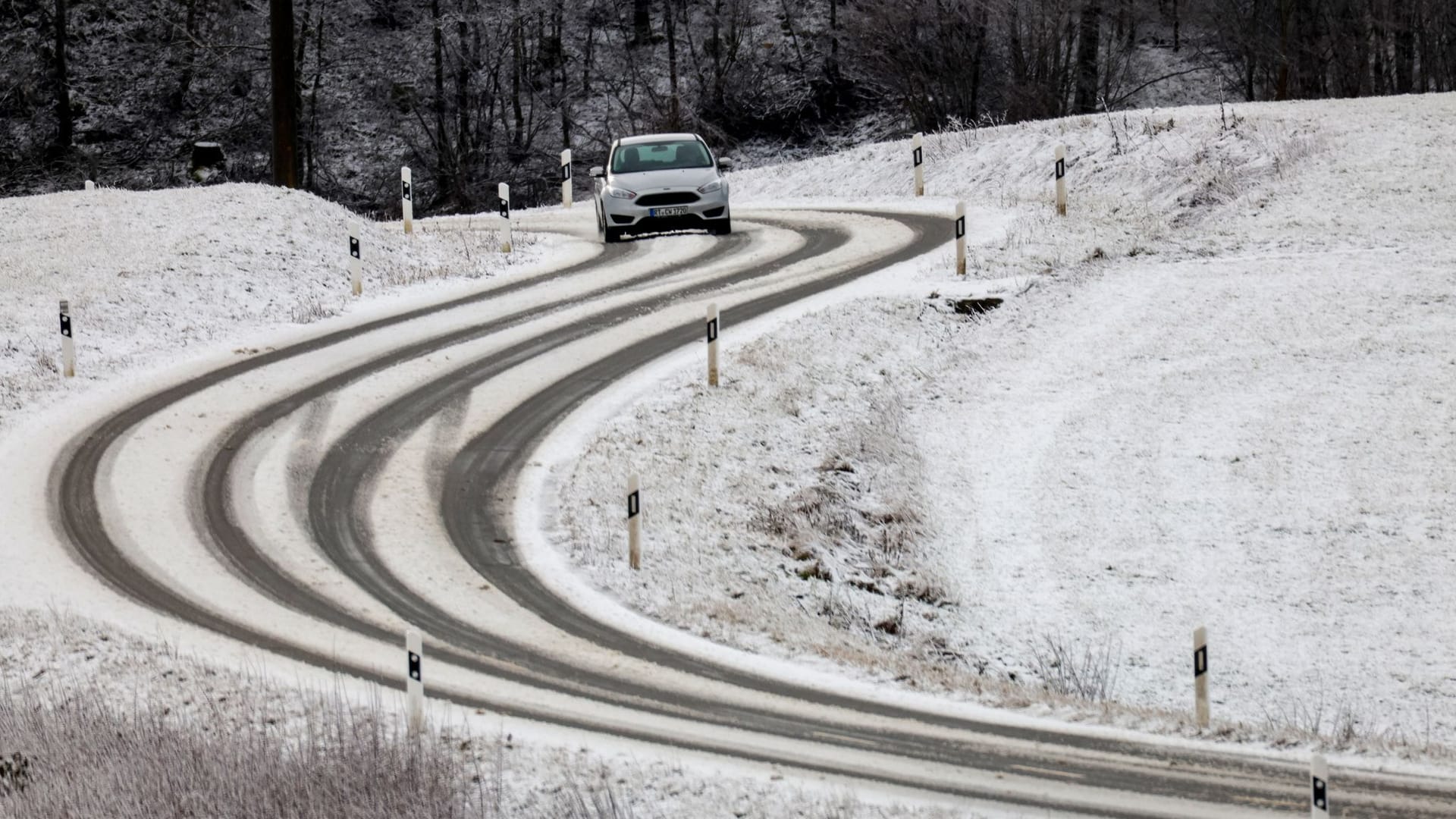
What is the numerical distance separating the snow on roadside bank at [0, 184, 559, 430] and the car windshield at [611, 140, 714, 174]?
6.13ft

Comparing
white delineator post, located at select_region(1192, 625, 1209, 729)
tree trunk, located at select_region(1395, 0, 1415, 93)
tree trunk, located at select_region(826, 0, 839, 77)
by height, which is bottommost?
white delineator post, located at select_region(1192, 625, 1209, 729)

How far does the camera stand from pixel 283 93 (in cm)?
2661

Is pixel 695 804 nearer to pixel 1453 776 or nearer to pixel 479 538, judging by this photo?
pixel 1453 776

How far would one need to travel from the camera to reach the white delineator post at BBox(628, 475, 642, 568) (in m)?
12.6

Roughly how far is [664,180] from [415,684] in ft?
53.4

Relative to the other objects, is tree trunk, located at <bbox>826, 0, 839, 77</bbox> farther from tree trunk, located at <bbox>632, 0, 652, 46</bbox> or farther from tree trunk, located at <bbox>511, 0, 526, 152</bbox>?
tree trunk, located at <bbox>511, 0, 526, 152</bbox>

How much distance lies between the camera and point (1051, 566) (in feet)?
48.7

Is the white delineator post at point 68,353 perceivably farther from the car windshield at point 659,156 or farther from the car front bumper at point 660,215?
the car windshield at point 659,156

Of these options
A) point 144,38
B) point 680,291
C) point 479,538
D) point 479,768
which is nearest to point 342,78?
point 144,38

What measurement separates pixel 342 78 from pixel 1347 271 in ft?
126

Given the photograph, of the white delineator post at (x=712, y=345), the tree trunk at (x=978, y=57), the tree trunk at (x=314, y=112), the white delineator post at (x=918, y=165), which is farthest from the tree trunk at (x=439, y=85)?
the white delineator post at (x=712, y=345)

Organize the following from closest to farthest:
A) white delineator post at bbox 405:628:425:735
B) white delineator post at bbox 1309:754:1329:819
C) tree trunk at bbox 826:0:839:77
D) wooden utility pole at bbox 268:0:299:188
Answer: white delineator post at bbox 1309:754:1329:819, white delineator post at bbox 405:628:425:735, wooden utility pole at bbox 268:0:299:188, tree trunk at bbox 826:0:839:77

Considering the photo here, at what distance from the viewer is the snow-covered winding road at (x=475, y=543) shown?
8.54 m

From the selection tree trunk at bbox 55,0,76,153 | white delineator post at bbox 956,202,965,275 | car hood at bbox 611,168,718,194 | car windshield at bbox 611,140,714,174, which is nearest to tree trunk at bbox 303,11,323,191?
tree trunk at bbox 55,0,76,153
